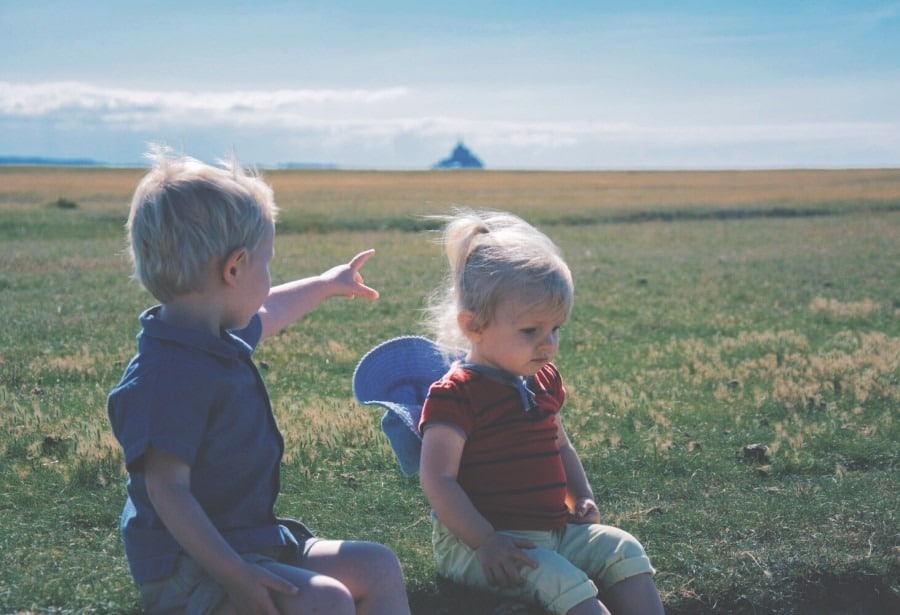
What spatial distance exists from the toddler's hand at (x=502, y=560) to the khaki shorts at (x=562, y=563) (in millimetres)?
48

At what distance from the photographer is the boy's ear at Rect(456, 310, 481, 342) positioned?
4023 mm

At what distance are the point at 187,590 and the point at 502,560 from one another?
115 cm

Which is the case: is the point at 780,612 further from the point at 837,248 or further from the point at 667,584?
the point at 837,248

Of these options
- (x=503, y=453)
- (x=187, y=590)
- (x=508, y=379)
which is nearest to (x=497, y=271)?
(x=508, y=379)

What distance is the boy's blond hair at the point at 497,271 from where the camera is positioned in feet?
12.9

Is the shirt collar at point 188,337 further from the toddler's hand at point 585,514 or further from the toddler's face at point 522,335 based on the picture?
the toddler's hand at point 585,514

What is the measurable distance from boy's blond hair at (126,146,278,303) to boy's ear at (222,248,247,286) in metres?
0.02

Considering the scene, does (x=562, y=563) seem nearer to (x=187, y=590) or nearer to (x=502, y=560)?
(x=502, y=560)

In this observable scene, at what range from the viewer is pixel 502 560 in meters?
3.76

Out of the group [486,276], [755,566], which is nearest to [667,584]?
[755,566]

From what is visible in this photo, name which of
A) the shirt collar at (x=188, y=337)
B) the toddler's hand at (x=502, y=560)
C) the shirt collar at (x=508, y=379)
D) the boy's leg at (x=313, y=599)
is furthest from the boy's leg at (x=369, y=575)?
the shirt collar at (x=508, y=379)

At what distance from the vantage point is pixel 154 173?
3.31m

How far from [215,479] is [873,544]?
310 centimetres

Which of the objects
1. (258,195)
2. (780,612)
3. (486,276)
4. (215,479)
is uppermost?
(258,195)
